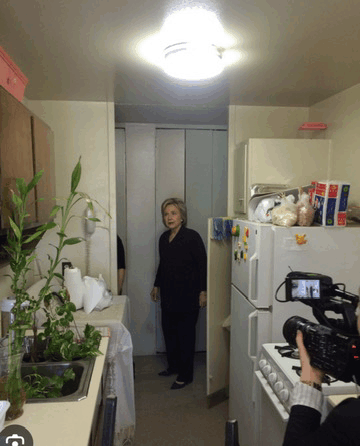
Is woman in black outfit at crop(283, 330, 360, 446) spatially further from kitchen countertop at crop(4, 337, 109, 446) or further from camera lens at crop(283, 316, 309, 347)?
kitchen countertop at crop(4, 337, 109, 446)

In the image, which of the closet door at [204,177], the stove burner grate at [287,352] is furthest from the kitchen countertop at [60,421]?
the closet door at [204,177]

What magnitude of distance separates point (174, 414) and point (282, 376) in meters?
1.42

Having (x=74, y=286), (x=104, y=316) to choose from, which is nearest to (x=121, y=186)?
(x=74, y=286)

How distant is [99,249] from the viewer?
9.08 feet

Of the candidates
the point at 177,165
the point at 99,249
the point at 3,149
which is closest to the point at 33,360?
the point at 3,149

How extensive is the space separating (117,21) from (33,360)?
1573 millimetres

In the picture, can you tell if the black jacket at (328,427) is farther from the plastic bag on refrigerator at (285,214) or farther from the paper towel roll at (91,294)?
the paper towel roll at (91,294)

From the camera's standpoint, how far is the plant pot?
1.23 meters

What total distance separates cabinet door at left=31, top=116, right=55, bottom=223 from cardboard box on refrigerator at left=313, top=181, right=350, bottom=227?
147 centimetres

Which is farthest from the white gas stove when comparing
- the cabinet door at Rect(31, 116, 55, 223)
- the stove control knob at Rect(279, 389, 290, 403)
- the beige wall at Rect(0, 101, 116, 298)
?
the beige wall at Rect(0, 101, 116, 298)

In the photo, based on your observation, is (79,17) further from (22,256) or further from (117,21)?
(22,256)

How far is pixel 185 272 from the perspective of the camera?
3037 mm

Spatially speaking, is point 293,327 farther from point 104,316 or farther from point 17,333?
point 104,316

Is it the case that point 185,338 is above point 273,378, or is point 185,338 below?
below
